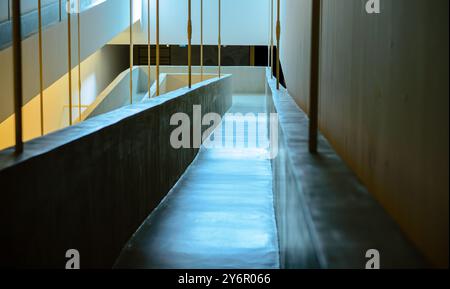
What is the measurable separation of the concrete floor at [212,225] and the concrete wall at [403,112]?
4.19ft

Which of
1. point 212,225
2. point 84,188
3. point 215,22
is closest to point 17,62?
point 84,188

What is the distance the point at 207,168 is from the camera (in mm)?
6980

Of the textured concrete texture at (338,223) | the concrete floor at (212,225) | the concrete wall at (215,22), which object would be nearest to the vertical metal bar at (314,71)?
the textured concrete texture at (338,223)

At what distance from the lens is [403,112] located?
165cm

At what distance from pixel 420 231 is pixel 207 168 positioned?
560 centimetres

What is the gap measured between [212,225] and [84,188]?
1.76m

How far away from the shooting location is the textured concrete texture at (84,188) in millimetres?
2049

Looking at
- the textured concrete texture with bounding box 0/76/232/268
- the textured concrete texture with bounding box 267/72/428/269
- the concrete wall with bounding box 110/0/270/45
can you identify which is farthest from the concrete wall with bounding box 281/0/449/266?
the concrete wall with bounding box 110/0/270/45

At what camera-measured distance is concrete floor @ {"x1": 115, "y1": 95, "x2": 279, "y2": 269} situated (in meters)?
3.61

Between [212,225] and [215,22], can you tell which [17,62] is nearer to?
[212,225]

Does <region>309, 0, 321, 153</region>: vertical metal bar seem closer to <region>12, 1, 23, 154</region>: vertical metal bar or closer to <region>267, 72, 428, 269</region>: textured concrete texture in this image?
<region>267, 72, 428, 269</region>: textured concrete texture

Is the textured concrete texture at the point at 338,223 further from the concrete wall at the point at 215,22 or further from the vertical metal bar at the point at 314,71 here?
the concrete wall at the point at 215,22

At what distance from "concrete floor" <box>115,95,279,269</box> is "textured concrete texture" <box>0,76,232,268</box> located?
137mm
